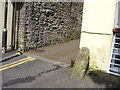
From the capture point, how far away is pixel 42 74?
4.65m

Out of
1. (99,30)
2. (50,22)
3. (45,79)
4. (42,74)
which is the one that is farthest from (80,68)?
(50,22)

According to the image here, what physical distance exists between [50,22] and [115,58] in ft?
14.6

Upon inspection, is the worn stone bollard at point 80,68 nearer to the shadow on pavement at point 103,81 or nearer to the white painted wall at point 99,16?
the shadow on pavement at point 103,81

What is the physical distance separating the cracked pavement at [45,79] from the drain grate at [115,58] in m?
0.47

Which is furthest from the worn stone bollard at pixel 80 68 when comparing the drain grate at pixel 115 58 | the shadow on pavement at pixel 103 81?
the drain grate at pixel 115 58

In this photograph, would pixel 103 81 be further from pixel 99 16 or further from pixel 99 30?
pixel 99 16

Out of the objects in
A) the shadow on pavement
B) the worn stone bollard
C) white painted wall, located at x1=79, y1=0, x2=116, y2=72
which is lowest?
the shadow on pavement

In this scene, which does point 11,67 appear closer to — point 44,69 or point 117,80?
point 44,69

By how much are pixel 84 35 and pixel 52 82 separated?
1.85m

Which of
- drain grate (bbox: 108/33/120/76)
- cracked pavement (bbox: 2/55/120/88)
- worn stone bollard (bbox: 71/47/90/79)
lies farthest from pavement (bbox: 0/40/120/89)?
drain grate (bbox: 108/33/120/76)

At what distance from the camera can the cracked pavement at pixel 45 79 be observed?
396cm

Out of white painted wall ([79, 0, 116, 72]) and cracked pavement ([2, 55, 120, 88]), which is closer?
cracked pavement ([2, 55, 120, 88])

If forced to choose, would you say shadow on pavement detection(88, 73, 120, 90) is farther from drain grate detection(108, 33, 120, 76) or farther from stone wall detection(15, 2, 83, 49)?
stone wall detection(15, 2, 83, 49)

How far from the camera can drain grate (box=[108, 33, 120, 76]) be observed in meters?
4.49
